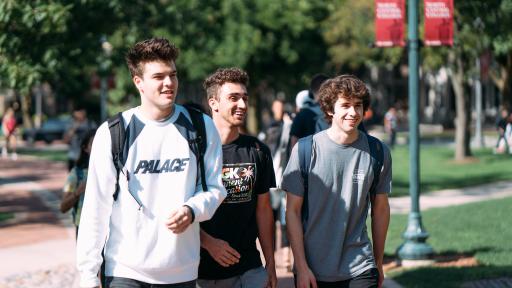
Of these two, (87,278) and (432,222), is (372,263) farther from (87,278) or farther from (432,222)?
(432,222)

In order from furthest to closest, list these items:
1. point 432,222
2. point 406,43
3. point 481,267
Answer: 1. point 432,222
2. point 406,43
3. point 481,267

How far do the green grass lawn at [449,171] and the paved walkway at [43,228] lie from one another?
3.10 ft

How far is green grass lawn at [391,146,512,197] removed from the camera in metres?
21.7

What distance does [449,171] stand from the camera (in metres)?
25.6

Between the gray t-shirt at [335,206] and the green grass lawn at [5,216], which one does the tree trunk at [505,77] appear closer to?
the green grass lawn at [5,216]

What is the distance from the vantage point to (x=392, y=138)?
38.5m

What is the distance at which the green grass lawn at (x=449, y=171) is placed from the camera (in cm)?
2169

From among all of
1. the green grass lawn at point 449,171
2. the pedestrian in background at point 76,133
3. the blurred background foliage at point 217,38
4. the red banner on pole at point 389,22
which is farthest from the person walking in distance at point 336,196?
the green grass lawn at point 449,171

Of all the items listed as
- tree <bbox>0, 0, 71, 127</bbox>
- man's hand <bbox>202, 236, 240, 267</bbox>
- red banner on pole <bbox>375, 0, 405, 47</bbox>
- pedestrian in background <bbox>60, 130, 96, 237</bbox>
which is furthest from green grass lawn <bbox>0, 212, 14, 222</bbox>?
man's hand <bbox>202, 236, 240, 267</bbox>

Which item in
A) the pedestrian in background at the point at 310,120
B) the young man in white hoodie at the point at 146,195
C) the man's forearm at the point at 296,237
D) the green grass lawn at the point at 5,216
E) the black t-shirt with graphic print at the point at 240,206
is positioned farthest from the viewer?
the green grass lawn at the point at 5,216

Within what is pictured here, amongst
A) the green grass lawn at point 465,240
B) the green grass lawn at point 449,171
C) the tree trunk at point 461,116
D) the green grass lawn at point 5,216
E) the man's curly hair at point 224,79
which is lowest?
the green grass lawn at point 449,171

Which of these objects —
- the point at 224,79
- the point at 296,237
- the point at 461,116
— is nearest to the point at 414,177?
the point at 224,79

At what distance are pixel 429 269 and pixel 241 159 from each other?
4.93 meters

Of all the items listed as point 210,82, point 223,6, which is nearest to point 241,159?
point 210,82
